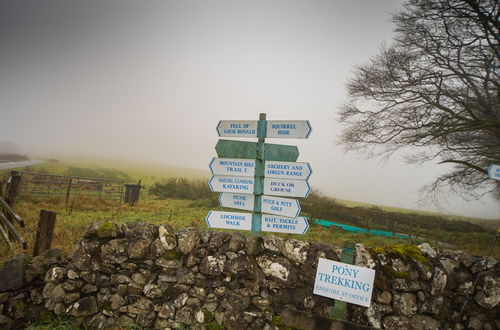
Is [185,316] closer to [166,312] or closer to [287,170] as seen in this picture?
[166,312]

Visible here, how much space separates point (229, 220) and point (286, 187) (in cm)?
111

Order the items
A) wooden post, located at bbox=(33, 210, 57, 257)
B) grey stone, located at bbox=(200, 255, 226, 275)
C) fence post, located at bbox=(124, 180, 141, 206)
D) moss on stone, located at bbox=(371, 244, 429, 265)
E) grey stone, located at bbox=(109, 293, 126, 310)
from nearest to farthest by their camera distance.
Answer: moss on stone, located at bbox=(371, 244, 429, 265)
grey stone, located at bbox=(200, 255, 226, 275)
grey stone, located at bbox=(109, 293, 126, 310)
wooden post, located at bbox=(33, 210, 57, 257)
fence post, located at bbox=(124, 180, 141, 206)

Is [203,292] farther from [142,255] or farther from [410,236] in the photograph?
[410,236]

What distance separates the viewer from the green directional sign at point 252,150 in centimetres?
454

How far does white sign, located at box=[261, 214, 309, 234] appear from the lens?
14.5ft

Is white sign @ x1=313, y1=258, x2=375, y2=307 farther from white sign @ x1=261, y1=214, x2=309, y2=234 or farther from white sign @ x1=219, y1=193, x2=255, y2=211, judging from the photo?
white sign @ x1=219, y1=193, x2=255, y2=211

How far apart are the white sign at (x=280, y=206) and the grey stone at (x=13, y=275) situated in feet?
12.0

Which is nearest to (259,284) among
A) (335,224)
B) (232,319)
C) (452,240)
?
(232,319)

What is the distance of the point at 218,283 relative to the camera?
3928mm

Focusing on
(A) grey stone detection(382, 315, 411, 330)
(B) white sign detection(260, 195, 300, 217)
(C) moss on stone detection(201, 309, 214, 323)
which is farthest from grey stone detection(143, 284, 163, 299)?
(A) grey stone detection(382, 315, 411, 330)

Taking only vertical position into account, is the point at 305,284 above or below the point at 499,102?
below

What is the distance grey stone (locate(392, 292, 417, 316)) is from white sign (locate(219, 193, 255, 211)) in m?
2.41

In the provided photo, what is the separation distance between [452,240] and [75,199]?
18.5 meters

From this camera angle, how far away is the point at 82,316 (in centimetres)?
396
